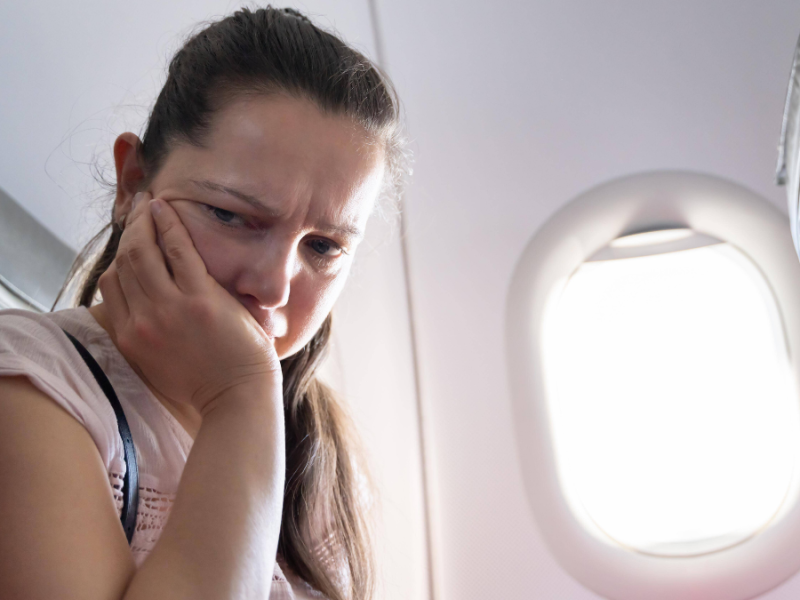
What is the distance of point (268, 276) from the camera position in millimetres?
887

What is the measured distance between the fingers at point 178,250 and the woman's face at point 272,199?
21 mm

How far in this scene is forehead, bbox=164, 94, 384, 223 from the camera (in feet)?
2.94

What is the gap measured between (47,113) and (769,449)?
1713 mm

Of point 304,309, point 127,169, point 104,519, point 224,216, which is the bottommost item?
point 104,519

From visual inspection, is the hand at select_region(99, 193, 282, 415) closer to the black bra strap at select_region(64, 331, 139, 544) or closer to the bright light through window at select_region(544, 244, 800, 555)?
the black bra strap at select_region(64, 331, 139, 544)

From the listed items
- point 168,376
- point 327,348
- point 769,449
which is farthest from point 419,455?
point 168,376

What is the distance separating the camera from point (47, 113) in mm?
1135

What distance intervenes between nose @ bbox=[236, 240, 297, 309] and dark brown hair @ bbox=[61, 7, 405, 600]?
7.8 inches

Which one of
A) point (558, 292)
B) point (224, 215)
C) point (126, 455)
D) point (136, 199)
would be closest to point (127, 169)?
point (136, 199)

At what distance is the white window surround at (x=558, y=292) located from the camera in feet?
5.07

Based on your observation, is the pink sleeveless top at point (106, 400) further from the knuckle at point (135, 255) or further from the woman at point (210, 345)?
the knuckle at point (135, 255)

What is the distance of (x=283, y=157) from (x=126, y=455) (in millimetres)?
431

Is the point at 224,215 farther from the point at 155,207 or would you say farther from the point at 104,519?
the point at 104,519

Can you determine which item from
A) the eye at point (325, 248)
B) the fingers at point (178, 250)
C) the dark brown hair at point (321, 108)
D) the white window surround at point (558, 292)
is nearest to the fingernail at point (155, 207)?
the fingers at point (178, 250)
